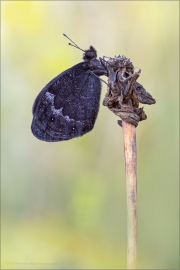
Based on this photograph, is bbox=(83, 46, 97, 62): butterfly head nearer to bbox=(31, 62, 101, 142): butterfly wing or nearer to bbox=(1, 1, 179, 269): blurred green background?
bbox=(31, 62, 101, 142): butterfly wing

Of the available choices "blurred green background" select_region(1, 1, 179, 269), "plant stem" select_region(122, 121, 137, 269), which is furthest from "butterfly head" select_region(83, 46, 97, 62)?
"plant stem" select_region(122, 121, 137, 269)

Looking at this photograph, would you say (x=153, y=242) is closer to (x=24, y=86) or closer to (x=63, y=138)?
(x=63, y=138)

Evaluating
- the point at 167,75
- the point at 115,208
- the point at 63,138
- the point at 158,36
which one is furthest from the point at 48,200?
the point at 158,36

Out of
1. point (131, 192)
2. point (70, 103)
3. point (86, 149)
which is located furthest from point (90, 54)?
point (131, 192)

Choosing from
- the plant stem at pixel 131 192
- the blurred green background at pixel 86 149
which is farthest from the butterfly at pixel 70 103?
the plant stem at pixel 131 192

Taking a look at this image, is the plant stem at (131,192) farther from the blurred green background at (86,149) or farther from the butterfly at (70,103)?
the blurred green background at (86,149)

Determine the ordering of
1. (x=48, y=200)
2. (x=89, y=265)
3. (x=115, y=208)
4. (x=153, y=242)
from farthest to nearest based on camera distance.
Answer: (x=48, y=200) < (x=115, y=208) < (x=153, y=242) < (x=89, y=265)
